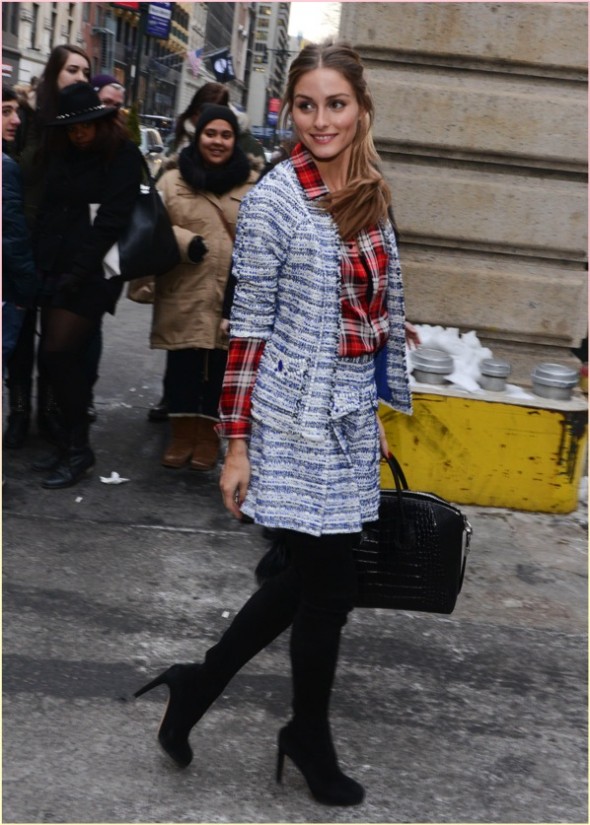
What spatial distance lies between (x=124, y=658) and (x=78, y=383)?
7.08 feet

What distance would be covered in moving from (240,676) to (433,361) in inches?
96.0

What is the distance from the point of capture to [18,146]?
19.7ft

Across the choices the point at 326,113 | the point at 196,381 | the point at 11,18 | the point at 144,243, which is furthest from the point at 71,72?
the point at 11,18

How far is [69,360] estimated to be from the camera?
562 centimetres

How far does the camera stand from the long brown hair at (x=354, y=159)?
2.81 meters

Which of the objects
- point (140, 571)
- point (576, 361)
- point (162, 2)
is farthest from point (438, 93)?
point (162, 2)

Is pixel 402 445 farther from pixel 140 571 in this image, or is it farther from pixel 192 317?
pixel 140 571

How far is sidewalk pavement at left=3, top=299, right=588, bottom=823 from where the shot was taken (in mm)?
3100

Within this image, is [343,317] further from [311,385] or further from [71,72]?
[71,72]

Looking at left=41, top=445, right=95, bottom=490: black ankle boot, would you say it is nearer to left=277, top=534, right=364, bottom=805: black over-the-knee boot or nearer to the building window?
left=277, top=534, right=364, bottom=805: black over-the-knee boot

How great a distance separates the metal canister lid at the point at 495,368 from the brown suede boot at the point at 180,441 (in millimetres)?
1555

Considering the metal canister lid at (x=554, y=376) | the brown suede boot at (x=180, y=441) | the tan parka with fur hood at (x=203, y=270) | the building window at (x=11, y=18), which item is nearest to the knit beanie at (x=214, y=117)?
the tan parka with fur hood at (x=203, y=270)

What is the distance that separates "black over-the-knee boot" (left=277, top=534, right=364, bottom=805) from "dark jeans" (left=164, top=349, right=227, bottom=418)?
321 cm

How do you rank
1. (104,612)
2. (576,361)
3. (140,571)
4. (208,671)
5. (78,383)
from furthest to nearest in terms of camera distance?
1. (576,361)
2. (78,383)
3. (140,571)
4. (104,612)
5. (208,671)
